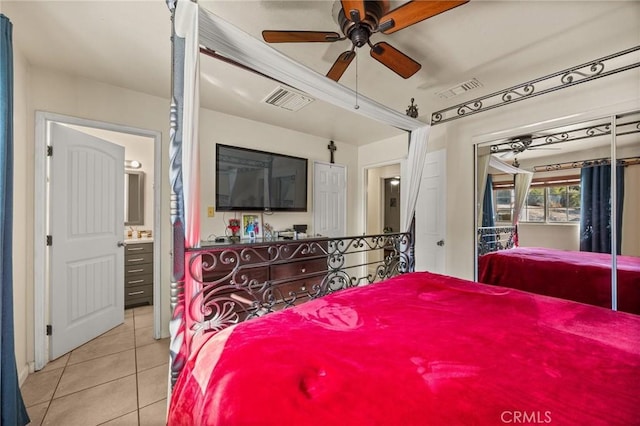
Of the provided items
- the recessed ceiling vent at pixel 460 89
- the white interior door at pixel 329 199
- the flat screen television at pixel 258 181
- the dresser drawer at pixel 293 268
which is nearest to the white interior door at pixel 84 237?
the flat screen television at pixel 258 181

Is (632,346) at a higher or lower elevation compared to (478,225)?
lower

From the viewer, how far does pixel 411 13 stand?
1.28m

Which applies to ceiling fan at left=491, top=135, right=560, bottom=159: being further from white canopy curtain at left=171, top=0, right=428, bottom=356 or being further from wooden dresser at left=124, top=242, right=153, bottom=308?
wooden dresser at left=124, top=242, right=153, bottom=308

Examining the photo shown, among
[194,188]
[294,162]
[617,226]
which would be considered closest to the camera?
[194,188]

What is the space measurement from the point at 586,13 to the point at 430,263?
8.47 feet

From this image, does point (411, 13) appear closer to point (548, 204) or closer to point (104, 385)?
point (548, 204)

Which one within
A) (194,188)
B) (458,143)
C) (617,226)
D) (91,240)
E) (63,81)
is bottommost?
(91,240)


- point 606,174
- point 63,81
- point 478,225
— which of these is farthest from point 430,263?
point 63,81

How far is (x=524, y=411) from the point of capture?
0.66 metres

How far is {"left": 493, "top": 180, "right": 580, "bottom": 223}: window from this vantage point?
2292 mm

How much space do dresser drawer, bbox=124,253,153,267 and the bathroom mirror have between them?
0.62 meters

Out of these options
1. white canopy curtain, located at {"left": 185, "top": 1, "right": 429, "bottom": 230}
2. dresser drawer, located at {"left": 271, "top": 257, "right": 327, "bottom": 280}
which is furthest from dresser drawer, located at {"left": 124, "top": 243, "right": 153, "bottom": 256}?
white canopy curtain, located at {"left": 185, "top": 1, "right": 429, "bottom": 230}

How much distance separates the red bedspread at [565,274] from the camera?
6.47 feet

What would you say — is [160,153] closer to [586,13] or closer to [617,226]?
[586,13]
